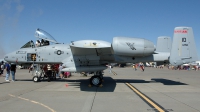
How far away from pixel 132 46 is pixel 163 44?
177 inches

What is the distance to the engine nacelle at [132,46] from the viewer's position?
11547mm

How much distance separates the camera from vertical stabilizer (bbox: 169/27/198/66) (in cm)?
1277

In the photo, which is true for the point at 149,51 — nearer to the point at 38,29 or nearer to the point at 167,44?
the point at 167,44

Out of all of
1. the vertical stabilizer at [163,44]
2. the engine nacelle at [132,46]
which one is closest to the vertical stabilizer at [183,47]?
the engine nacelle at [132,46]

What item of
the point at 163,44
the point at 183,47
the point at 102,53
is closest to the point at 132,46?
the point at 102,53

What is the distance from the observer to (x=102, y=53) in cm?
1212

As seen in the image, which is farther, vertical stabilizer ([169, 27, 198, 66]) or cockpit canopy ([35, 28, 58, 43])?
cockpit canopy ([35, 28, 58, 43])

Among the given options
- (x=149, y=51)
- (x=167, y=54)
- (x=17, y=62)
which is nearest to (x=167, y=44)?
(x=167, y=54)

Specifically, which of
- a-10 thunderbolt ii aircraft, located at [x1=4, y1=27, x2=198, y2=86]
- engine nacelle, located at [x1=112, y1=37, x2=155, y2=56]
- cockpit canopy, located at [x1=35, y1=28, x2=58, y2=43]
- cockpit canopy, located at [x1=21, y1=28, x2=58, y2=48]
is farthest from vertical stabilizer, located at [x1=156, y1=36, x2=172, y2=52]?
cockpit canopy, located at [x1=35, y1=28, x2=58, y2=43]

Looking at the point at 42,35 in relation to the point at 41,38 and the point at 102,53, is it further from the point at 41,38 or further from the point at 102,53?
the point at 102,53

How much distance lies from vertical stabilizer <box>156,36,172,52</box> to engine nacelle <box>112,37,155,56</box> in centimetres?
291

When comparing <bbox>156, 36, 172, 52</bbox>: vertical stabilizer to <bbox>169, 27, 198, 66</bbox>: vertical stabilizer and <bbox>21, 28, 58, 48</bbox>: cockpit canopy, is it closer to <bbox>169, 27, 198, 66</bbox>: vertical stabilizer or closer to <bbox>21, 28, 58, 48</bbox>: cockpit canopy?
<bbox>169, 27, 198, 66</bbox>: vertical stabilizer

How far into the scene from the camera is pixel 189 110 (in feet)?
20.6

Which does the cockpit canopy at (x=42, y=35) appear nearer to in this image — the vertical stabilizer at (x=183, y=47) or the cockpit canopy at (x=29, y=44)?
the cockpit canopy at (x=29, y=44)
